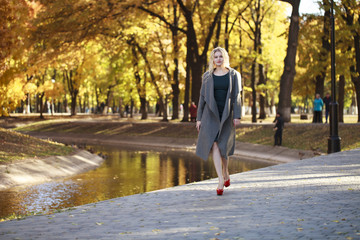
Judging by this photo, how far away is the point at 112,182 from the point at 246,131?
17.1 meters

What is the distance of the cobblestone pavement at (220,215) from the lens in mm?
6309

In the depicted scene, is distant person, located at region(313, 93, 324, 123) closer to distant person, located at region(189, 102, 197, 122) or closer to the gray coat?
distant person, located at region(189, 102, 197, 122)

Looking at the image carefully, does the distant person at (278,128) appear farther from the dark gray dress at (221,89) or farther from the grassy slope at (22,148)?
the dark gray dress at (221,89)

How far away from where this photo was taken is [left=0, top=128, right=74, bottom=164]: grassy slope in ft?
56.9

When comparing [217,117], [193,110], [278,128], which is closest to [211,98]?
[217,117]

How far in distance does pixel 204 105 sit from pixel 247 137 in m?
21.5

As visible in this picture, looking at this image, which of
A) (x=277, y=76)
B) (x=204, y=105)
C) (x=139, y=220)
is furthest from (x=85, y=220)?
(x=277, y=76)

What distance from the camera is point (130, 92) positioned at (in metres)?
58.7

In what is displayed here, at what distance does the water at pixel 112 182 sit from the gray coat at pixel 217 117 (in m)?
3.17

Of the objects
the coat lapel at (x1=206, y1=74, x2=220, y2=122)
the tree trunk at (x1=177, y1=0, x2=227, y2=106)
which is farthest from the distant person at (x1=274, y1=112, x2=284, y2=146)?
the coat lapel at (x1=206, y1=74, x2=220, y2=122)

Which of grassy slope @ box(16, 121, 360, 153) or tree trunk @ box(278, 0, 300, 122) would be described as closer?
grassy slope @ box(16, 121, 360, 153)

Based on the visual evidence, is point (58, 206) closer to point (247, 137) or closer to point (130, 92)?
point (247, 137)

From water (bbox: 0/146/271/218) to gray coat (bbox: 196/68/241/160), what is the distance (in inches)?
125

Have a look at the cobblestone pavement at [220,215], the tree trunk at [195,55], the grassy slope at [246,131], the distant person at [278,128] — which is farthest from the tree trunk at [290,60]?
the cobblestone pavement at [220,215]
